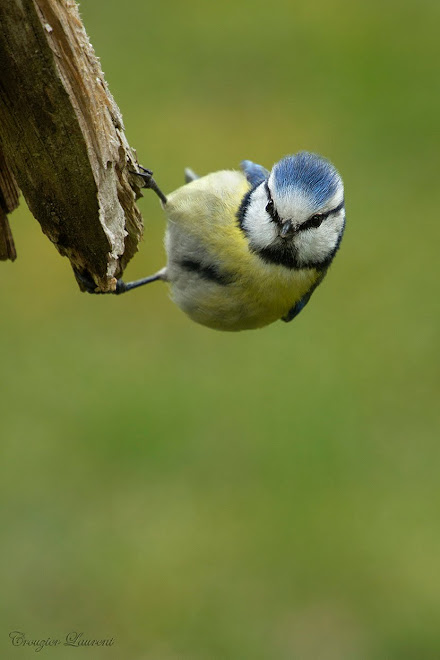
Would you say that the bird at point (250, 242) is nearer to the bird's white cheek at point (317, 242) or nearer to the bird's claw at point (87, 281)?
the bird's white cheek at point (317, 242)

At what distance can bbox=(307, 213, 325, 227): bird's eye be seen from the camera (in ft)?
10.3

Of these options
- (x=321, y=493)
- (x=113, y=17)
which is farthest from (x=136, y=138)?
(x=321, y=493)

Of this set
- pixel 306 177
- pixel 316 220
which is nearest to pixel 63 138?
pixel 306 177

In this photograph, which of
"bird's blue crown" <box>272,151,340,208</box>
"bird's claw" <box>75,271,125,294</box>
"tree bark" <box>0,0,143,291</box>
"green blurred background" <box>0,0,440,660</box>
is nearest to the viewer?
"tree bark" <box>0,0,143,291</box>

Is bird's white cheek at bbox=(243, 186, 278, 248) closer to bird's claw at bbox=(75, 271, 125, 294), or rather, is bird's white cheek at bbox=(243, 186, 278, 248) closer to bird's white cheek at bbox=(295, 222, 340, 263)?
bird's white cheek at bbox=(295, 222, 340, 263)

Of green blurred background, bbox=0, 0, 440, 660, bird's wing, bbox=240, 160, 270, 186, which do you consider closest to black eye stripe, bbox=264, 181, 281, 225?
bird's wing, bbox=240, 160, 270, 186

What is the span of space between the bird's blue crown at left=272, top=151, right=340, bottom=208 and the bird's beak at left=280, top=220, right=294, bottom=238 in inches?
3.6

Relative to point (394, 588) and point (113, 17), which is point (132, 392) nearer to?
point (394, 588)

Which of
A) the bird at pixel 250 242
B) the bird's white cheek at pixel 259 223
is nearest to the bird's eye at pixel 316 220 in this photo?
the bird at pixel 250 242

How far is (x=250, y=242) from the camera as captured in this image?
3283mm

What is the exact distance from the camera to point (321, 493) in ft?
16.8

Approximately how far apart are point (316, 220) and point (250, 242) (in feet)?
0.77

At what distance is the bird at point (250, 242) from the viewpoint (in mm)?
3105

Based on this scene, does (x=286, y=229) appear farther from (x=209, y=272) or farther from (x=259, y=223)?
(x=209, y=272)
